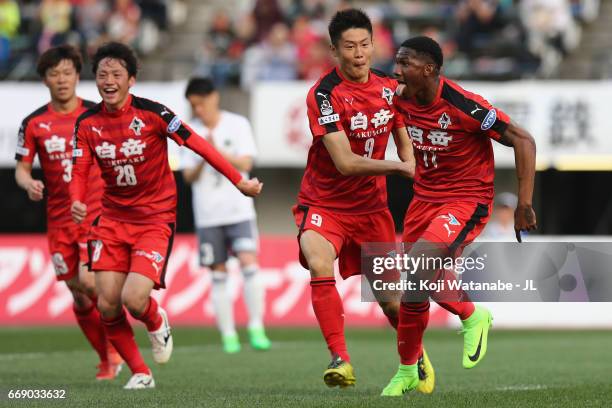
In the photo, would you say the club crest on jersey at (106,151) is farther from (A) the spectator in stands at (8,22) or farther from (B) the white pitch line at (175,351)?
(A) the spectator in stands at (8,22)

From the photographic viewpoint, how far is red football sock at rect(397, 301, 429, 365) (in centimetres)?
865

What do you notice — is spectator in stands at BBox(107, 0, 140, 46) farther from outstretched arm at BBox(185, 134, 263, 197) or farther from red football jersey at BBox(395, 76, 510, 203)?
red football jersey at BBox(395, 76, 510, 203)

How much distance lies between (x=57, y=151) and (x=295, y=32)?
11860 mm

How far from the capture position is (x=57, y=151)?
35.0 ft

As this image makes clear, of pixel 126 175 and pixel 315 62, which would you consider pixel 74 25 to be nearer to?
pixel 315 62

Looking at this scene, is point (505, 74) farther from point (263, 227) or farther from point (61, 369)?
point (61, 369)

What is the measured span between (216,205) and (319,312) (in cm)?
533

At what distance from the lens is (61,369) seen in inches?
440

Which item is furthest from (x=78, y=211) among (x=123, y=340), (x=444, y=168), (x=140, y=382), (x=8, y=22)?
(x=8, y=22)

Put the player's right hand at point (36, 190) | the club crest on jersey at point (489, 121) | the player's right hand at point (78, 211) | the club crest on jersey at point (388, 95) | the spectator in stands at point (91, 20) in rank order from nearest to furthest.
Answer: the club crest on jersey at point (489, 121) → the club crest on jersey at point (388, 95) → the player's right hand at point (78, 211) → the player's right hand at point (36, 190) → the spectator in stands at point (91, 20)

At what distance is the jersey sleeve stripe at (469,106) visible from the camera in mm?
8430

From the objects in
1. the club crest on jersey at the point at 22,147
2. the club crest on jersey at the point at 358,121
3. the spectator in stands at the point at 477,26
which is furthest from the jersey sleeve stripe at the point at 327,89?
the spectator in stands at the point at 477,26

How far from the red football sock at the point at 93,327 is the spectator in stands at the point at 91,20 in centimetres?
1177

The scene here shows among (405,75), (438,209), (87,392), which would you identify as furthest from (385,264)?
(87,392)
